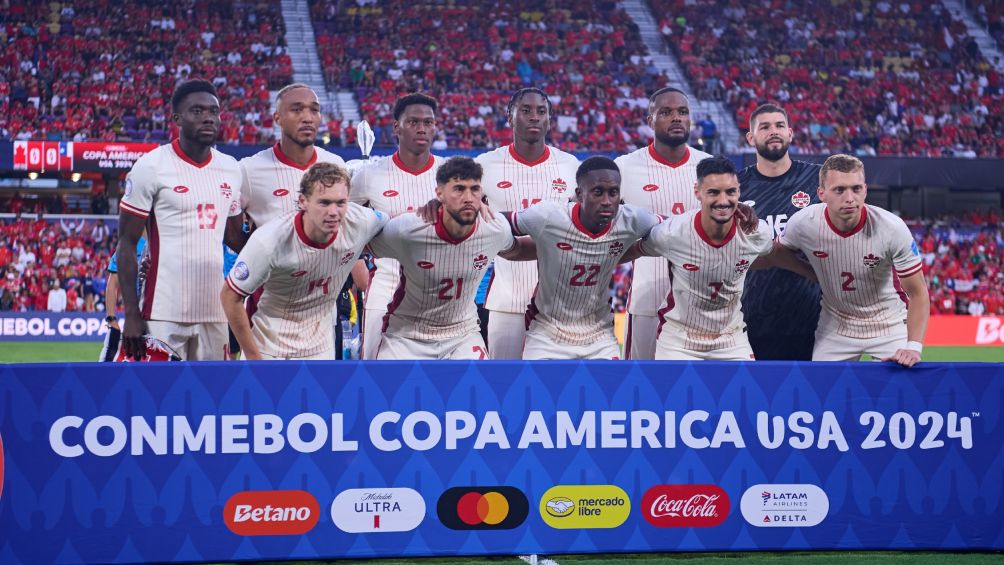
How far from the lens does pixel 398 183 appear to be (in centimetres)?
614

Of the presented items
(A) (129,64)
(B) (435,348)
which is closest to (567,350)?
(B) (435,348)

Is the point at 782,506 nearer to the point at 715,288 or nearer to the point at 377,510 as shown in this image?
the point at 715,288

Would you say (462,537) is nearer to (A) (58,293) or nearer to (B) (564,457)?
(B) (564,457)

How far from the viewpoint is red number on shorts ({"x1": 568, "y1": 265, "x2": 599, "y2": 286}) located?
5.37 metres

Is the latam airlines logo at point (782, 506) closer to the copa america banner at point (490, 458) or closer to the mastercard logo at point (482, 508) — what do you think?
the copa america banner at point (490, 458)

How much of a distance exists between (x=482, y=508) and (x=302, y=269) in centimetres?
153

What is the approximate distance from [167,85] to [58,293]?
8.14 m

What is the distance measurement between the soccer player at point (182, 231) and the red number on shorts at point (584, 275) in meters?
1.98

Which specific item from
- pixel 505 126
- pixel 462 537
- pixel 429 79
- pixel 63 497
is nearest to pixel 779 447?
pixel 462 537

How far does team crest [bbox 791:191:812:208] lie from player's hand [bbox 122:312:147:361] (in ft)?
13.1

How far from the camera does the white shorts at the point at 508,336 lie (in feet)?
20.2

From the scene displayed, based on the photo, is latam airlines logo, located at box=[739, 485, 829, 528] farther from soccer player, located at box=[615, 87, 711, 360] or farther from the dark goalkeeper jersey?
the dark goalkeeper jersey

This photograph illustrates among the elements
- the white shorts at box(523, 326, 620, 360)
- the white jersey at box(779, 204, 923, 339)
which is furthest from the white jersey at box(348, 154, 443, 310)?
the white jersey at box(779, 204, 923, 339)

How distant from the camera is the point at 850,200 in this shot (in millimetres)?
5387
